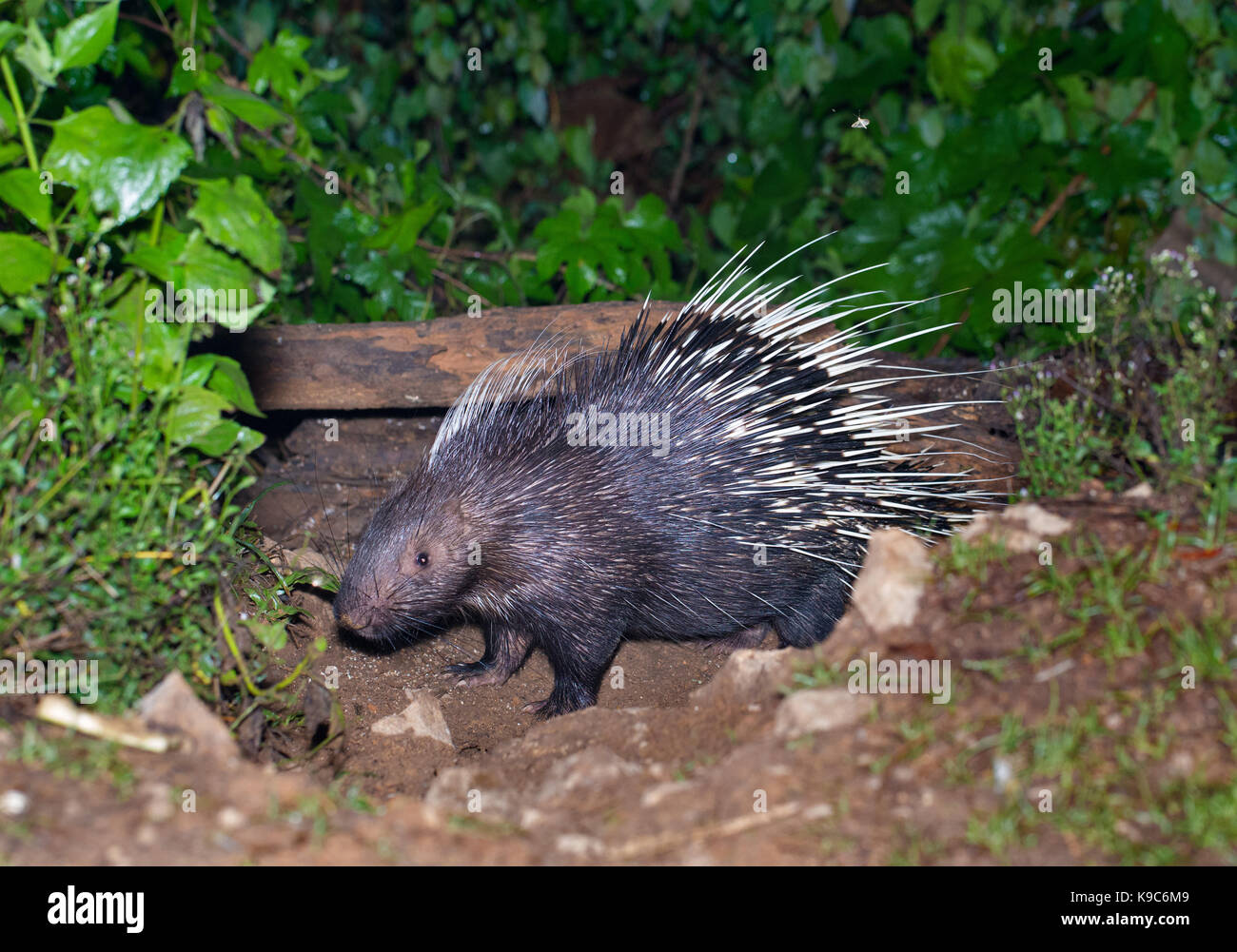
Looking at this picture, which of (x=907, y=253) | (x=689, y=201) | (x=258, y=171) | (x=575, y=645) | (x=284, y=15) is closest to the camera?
(x=575, y=645)

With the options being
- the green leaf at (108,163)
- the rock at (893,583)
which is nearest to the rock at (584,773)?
the rock at (893,583)

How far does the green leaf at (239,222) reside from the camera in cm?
340

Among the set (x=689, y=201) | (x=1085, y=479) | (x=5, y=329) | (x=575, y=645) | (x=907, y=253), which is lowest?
(x=575, y=645)

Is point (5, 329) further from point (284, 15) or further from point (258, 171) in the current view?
point (284, 15)

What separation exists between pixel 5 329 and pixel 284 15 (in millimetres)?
5733

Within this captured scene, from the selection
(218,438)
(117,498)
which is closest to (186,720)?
(117,498)

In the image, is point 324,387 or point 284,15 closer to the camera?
point 324,387

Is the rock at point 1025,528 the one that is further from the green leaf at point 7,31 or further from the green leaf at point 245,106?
the green leaf at point 7,31

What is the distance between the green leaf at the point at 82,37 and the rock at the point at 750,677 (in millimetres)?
2792

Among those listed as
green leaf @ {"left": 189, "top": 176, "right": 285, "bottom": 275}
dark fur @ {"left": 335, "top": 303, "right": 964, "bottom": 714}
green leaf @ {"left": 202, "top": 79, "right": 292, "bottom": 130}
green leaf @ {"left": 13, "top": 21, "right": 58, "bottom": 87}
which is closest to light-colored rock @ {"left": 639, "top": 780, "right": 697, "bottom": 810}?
dark fur @ {"left": 335, "top": 303, "right": 964, "bottom": 714}

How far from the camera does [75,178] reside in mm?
3160

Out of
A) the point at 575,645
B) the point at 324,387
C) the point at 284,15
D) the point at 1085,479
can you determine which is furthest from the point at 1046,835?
the point at 284,15

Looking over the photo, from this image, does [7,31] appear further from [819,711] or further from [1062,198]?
[1062,198]

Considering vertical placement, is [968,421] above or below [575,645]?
above
